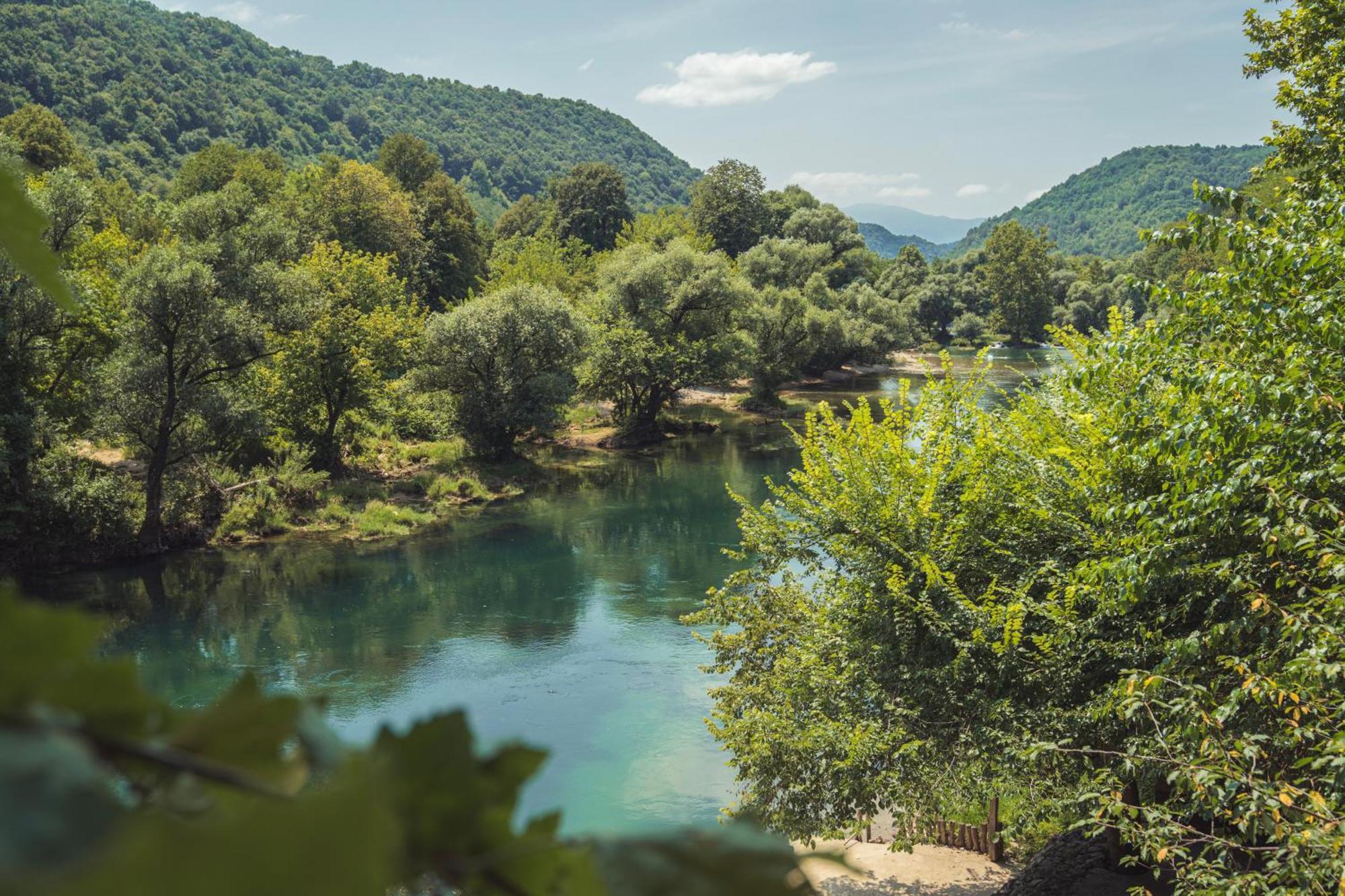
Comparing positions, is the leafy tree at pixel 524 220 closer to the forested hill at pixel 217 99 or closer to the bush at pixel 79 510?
the forested hill at pixel 217 99

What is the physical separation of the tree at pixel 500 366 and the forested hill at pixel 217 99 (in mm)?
59401

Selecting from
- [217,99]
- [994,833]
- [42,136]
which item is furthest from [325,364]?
[217,99]

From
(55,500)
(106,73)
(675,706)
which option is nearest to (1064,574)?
(675,706)

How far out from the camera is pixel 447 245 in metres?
55.6

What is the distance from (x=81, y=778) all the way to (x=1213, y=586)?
939cm

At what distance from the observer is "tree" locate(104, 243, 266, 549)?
74.5ft

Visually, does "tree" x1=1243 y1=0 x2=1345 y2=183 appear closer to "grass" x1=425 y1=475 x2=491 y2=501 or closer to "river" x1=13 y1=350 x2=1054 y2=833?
"river" x1=13 y1=350 x2=1054 y2=833

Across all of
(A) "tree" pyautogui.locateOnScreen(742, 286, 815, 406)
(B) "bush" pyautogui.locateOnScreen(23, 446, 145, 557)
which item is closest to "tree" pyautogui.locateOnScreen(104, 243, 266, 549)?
(B) "bush" pyautogui.locateOnScreen(23, 446, 145, 557)

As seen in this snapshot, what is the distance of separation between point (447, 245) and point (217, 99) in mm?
75768

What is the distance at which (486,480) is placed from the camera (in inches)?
1212

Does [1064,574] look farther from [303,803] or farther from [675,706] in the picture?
[303,803]

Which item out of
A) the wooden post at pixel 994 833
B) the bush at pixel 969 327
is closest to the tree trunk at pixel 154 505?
the wooden post at pixel 994 833

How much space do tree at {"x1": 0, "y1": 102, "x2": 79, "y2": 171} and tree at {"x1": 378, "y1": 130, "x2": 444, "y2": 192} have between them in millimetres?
17462

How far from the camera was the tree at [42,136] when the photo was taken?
45844 millimetres
